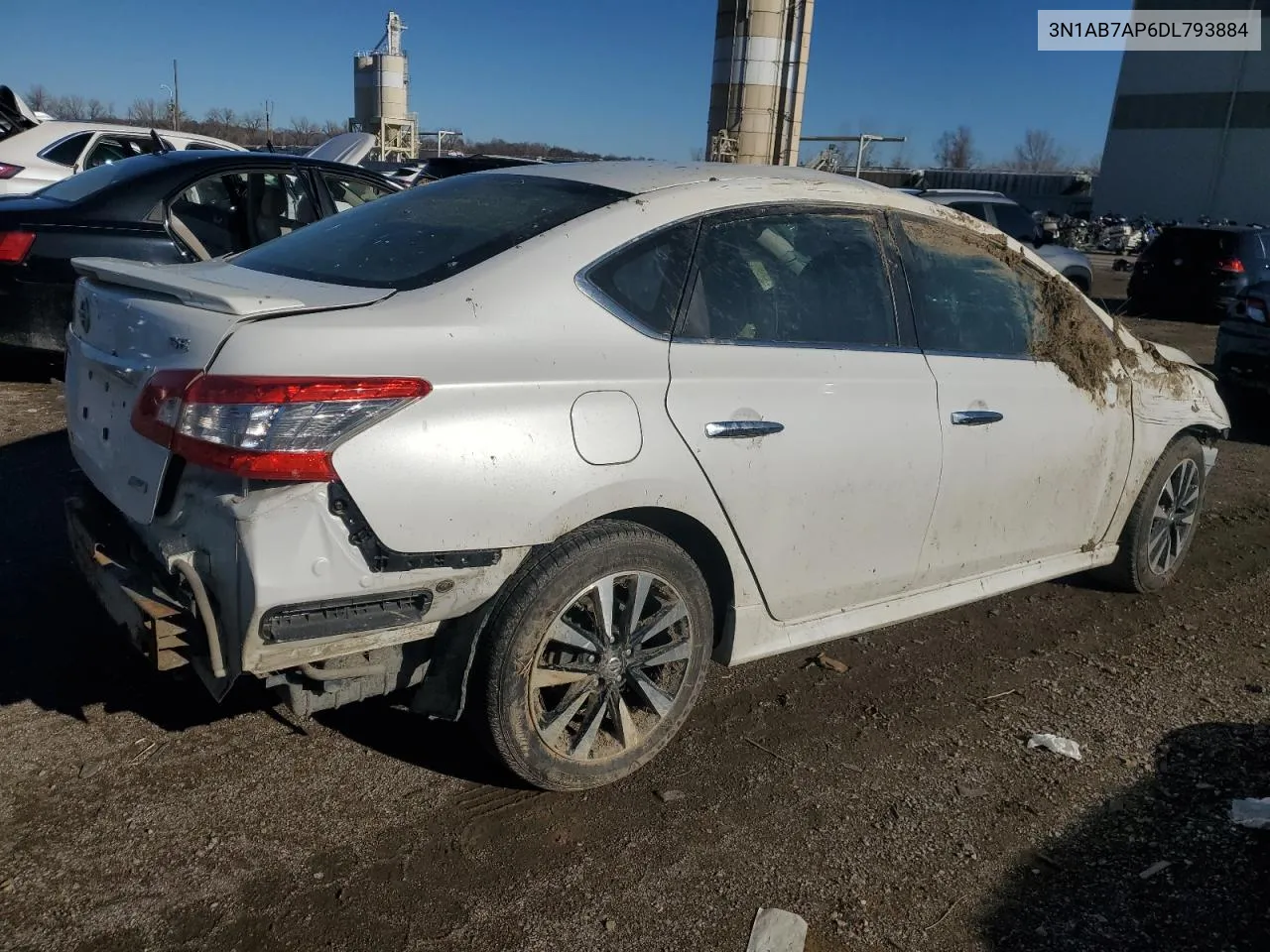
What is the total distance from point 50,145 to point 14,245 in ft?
18.4

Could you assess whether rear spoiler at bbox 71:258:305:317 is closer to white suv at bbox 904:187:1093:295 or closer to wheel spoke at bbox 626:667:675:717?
wheel spoke at bbox 626:667:675:717

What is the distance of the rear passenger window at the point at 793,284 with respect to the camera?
3.07 metres

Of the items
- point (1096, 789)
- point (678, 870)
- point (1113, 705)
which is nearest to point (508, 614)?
point (678, 870)

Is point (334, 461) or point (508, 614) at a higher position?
point (334, 461)

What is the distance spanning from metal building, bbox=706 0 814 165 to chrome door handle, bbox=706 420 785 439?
19.6 m

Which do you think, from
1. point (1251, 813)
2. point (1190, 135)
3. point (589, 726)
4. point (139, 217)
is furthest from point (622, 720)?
point (1190, 135)

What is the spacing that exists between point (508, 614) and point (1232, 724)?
2.70 metres

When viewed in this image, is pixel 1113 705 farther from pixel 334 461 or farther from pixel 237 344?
pixel 237 344

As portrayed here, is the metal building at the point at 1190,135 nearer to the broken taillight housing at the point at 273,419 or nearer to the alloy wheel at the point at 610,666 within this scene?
the alloy wheel at the point at 610,666

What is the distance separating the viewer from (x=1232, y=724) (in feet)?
11.8

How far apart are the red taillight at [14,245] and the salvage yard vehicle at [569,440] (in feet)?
11.6

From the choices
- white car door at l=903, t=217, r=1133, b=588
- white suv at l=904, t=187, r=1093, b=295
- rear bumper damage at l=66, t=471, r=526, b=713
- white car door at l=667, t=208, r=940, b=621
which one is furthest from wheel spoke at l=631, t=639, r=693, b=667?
white suv at l=904, t=187, r=1093, b=295

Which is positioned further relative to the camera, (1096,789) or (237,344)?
(1096,789)

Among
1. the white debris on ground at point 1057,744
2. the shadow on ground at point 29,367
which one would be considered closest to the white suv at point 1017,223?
the shadow on ground at point 29,367
